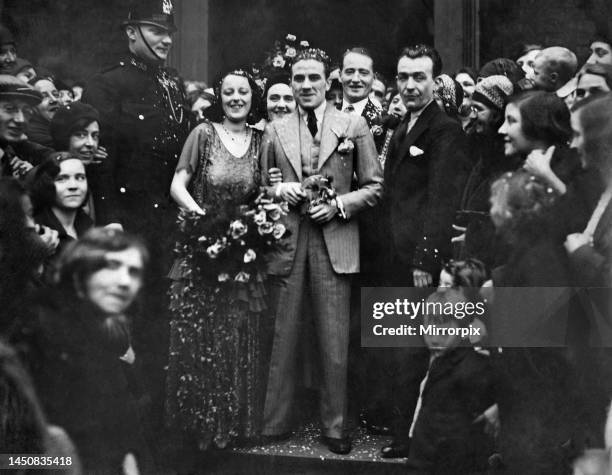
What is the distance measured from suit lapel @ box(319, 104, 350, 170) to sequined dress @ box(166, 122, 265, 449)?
1.32 ft

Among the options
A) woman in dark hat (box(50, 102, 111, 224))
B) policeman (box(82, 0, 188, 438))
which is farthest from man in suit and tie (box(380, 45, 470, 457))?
woman in dark hat (box(50, 102, 111, 224))

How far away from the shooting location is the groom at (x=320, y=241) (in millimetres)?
5551

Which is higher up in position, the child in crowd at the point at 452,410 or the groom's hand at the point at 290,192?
the groom's hand at the point at 290,192

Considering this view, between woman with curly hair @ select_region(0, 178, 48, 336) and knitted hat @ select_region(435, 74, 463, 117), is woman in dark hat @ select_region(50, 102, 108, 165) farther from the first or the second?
knitted hat @ select_region(435, 74, 463, 117)

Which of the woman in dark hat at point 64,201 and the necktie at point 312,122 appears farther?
the woman in dark hat at point 64,201

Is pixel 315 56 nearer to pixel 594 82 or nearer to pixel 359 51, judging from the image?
pixel 359 51

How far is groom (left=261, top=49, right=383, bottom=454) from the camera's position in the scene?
555 centimetres

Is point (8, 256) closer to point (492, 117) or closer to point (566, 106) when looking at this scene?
point (492, 117)

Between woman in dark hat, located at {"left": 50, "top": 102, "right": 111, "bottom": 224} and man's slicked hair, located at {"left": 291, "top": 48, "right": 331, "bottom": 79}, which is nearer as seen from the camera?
man's slicked hair, located at {"left": 291, "top": 48, "right": 331, "bottom": 79}

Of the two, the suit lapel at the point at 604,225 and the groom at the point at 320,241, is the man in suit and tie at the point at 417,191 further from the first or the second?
the suit lapel at the point at 604,225

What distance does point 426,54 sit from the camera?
5609mm

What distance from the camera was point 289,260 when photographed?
5.57m

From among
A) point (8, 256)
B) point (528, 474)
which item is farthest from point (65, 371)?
point (528, 474)

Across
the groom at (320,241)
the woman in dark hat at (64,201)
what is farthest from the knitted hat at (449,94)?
the woman in dark hat at (64,201)
